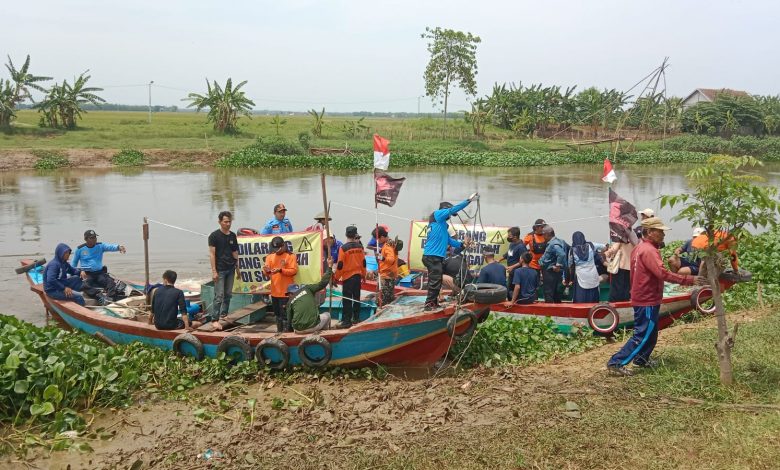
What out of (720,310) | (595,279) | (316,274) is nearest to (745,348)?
(720,310)

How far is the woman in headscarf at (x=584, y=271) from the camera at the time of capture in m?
10.1

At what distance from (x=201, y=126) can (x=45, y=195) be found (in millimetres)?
24806

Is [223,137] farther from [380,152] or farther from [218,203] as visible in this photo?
[380,152]

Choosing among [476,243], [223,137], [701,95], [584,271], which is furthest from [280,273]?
[701,95]

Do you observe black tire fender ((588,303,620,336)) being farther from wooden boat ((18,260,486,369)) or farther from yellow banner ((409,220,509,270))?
yellow banner ((409,220,509,270))

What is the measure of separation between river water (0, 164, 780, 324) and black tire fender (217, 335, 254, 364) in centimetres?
558

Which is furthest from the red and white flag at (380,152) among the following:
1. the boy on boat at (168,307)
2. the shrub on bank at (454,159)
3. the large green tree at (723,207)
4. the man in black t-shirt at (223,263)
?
the shrub on bank at (454,159)

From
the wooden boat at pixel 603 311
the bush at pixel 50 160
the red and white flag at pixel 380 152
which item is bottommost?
the wooden boat at pixel 603 311

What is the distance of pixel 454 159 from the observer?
138ft

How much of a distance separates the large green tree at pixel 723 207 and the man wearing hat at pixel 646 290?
1.77 feet

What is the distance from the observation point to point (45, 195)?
87.1ft

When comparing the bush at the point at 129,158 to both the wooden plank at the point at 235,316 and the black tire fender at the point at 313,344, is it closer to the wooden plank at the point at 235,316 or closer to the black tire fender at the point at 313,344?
the wooden plank at the point at 235,316

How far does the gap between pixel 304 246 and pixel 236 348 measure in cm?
217

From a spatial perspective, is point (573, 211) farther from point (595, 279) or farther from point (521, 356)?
point (521, 356)
